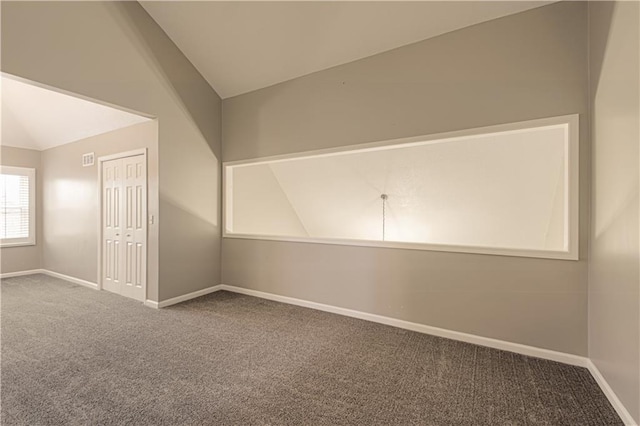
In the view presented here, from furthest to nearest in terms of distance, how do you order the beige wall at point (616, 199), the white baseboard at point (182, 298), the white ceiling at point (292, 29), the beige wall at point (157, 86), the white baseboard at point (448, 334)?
the white baseboard at point (182, 298) < the white ceiling at point (292, 29) < the beige wall at point (157, 86) < the white baseboard at point (448, 334) < the beige wall at point (616, 199)

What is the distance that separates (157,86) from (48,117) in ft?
8.34

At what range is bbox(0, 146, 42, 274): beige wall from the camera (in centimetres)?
536

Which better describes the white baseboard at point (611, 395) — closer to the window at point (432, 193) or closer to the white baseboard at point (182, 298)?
the window at point (432, 193)

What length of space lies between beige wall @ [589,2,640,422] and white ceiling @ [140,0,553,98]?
36.9 inches

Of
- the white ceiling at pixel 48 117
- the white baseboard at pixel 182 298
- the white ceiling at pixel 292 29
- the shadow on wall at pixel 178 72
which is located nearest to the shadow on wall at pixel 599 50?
the white ceiling at pixel 292 29

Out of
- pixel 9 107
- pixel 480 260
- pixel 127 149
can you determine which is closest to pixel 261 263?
pixel 127 149

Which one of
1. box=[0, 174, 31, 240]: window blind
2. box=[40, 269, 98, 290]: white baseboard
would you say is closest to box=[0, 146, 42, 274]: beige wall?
box=[0, 174, 31, 240]: window blind

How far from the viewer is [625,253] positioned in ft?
5.94

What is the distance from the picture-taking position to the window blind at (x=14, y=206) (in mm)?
5344

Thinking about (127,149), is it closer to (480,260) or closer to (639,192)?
(480,260)

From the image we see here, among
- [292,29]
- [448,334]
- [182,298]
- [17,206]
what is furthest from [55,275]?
[448,334]

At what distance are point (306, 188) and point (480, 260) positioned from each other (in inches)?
109

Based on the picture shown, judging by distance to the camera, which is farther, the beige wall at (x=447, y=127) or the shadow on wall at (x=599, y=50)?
the beige wall at (x=447, y=127)

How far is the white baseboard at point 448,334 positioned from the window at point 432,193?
84 cm
